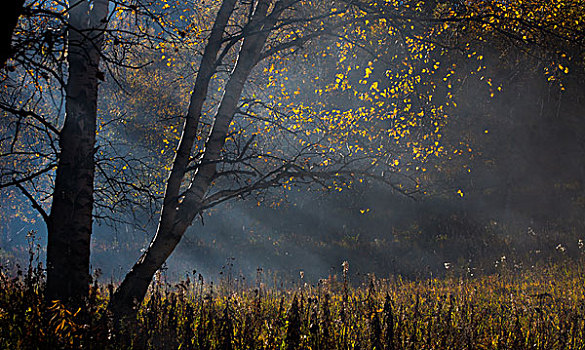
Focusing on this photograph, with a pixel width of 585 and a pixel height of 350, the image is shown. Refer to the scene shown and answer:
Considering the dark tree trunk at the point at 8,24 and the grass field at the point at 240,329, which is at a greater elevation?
the dark tree trunk at the point at 8,24

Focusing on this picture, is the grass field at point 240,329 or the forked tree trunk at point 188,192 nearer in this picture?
the grass field at point 240,329

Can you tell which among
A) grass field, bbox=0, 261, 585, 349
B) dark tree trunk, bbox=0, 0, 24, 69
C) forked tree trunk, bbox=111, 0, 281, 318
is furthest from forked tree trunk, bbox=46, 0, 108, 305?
dark tree trunk, bbox=0, 0, 24, 69

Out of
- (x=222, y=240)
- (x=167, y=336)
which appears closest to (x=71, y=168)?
(x=167, y=336)

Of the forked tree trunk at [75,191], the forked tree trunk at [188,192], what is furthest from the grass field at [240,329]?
the forked tree trunk at [188,192]

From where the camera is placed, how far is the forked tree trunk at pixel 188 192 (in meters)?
5.14

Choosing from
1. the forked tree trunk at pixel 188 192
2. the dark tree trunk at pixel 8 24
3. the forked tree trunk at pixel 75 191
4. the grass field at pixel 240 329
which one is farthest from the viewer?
the forked tree trunk at pixel 188 192

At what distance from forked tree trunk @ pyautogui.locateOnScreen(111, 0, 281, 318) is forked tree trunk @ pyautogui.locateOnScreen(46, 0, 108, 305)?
517 mm

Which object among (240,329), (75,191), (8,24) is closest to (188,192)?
(75,191)

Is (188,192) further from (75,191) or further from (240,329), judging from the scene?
(240,329)

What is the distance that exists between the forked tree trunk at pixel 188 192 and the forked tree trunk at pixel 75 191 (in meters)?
0.52

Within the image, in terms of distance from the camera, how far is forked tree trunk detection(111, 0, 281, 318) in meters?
5.14

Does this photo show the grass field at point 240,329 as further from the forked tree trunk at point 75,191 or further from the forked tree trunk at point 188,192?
the forked tree trunk at point 188,192

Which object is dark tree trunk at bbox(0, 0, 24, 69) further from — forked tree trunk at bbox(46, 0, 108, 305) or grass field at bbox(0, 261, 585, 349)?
forked tree trunk at bbox(46, 0, 108, 305)

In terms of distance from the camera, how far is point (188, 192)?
5551 mm
